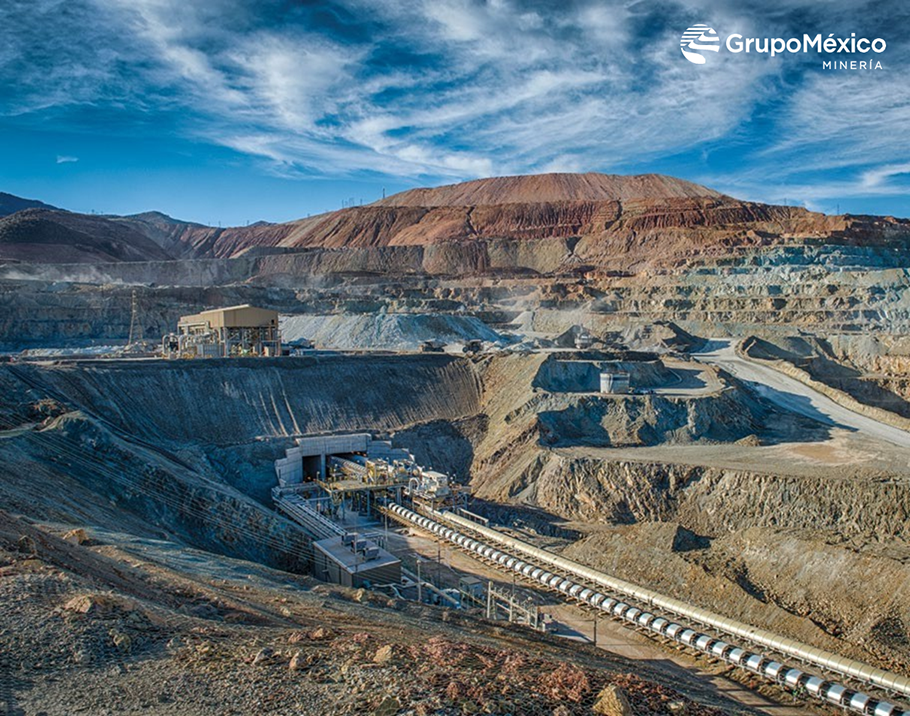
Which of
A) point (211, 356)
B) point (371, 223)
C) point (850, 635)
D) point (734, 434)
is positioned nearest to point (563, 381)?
point (734, 434)

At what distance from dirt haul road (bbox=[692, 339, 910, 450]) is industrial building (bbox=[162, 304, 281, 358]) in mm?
31252

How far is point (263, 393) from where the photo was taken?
1591 inches

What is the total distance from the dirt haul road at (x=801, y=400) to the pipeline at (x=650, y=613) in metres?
19.1

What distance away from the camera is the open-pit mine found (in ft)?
30.6

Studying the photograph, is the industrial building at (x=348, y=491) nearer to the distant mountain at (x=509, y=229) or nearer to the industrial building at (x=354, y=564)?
the industrial building at (x=354, y=564)

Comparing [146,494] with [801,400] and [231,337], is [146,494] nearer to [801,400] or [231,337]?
[231,337]

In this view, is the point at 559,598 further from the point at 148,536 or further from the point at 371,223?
the point at 371,223

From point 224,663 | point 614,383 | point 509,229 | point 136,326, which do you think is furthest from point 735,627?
point 509,229

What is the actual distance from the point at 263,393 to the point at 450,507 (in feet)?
46.8

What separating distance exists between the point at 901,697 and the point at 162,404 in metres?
33.1

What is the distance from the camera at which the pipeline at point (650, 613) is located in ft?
51.4

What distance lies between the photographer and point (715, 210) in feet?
406

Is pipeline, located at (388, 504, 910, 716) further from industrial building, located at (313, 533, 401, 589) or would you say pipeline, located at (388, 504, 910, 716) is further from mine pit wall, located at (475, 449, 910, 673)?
industrial building, located at (313, 533, 401, 589)

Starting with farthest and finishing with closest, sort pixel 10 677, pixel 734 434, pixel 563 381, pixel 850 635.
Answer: pixel 563 381 < pixel 734 434 < pixel 850 635 < pixel 10 677
